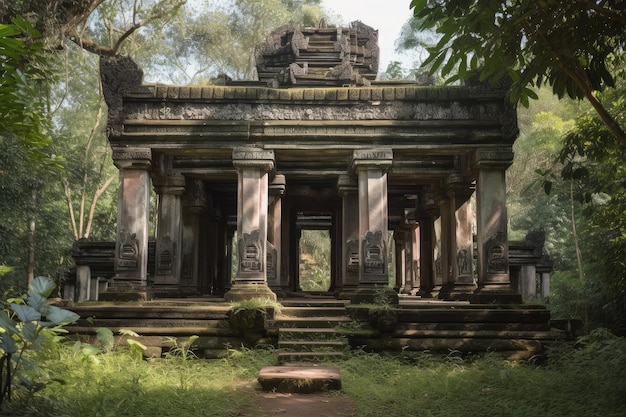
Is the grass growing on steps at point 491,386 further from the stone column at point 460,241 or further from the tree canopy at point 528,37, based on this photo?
the stone column at point 460,241

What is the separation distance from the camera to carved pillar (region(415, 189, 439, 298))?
55.3 ft

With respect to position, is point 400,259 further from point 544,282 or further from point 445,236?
point 445,236

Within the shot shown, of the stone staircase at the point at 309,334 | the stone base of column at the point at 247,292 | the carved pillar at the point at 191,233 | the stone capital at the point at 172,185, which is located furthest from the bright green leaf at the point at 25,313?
the carved pillar at the point at 191,233

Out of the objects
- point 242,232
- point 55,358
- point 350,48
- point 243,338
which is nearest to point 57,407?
point 55,358

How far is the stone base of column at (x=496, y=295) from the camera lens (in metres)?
10.8

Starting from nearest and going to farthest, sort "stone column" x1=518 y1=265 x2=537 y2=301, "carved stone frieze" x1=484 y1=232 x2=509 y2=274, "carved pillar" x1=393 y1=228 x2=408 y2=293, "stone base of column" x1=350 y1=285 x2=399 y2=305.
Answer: "stone base of column" x1=350 y1=285 x2=399 y2=305
"carved stone frieze" x1=484 y1=232 x2=509 y2=274
"stone column" x1=518 y1=265 x2=537 y2=301
"carved pillar" x1=393 y1=228 x2=408 y2=293

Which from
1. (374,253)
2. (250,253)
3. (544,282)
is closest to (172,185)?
(250,253)

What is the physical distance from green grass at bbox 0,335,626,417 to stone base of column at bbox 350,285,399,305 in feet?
7.07

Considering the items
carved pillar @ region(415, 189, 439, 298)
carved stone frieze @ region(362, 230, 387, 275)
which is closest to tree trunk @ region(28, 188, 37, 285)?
carved stone frieze @ region(362, 230, 387, 275)

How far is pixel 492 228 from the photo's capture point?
1120cm

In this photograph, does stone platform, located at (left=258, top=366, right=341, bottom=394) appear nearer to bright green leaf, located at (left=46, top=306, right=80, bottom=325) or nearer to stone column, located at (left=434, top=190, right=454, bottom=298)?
bright green leaf, located at (left=46, top=306, right=80, bottom=325)

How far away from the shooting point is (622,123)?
8.80m

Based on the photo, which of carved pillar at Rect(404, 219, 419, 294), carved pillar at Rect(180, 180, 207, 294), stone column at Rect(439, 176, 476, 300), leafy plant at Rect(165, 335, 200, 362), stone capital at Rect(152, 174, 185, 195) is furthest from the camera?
carved pillar at Rect(404, 219, 419, 294)

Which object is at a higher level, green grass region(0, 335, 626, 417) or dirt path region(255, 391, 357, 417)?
green grass region(0, 335, 626, 417)
